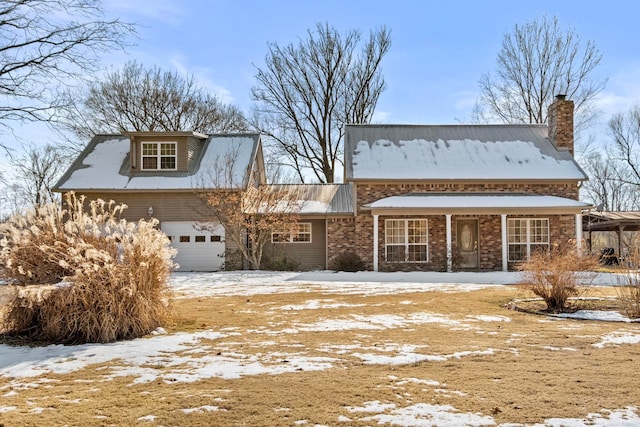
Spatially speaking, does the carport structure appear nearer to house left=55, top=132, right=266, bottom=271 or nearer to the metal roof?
the metal roof

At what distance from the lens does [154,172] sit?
21.2 m

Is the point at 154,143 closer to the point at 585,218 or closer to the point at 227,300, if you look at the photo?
the point at 227,300

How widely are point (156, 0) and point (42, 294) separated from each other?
602 centimetres

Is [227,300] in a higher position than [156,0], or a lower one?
lower

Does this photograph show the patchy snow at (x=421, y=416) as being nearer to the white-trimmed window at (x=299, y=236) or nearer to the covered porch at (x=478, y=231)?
the covered porch at (x=478, y=231)

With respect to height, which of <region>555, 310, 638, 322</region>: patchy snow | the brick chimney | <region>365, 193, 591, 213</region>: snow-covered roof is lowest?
<region>555, 310, 638, 322</region>: patchy snow

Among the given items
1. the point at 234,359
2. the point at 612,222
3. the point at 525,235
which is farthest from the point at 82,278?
the point at 612,222

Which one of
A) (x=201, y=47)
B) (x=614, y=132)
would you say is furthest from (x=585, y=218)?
(x=201, y=47)

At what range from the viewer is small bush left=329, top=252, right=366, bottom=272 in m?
19.5

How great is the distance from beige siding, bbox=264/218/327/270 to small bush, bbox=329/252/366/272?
1.34 meters

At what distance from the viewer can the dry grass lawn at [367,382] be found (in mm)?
4016

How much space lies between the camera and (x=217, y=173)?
20484mm

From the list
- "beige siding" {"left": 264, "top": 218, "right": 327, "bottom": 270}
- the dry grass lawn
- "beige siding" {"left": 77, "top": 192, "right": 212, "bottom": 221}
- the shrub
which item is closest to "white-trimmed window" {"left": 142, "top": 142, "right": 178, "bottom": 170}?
"beige siding" {"left": 77, "top": 192, "right": 212, "bottom": 221}

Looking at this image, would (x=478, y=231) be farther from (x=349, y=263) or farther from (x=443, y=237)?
(x=349, y=263)
